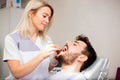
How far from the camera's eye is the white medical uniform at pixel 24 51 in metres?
1.00

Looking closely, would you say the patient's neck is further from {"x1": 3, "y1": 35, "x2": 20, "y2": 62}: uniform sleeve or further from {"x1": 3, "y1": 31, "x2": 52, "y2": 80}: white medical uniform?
{"x1": 3, "y1": 35, "x2": 20, "y2": 62}: uniform sleeve

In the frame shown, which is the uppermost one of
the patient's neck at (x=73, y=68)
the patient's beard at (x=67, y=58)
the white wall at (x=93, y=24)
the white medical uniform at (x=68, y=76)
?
the white wall at (x=93, y=24)

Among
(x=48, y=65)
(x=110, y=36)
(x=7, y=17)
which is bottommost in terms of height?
(x=48, y=65)

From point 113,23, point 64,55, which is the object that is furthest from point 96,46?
point 64,55

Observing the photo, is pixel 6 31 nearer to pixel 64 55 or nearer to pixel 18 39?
pixel 18 39

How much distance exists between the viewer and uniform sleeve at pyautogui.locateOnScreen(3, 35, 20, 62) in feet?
3.24

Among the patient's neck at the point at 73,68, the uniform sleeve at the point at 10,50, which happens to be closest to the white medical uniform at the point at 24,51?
the uniform sleeve at the point at 10,50

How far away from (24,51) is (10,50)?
74mm

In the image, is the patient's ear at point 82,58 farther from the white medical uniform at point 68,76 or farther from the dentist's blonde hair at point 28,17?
the dentist's blonde hair at point 28,17

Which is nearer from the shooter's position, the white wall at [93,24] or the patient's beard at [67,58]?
the patient's beard at [67,58]

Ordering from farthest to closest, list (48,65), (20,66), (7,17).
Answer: (7,17) < (48,65) < (20,66)

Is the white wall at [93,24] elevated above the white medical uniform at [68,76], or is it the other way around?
the white wall at [93,24]

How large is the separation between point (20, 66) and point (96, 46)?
0.53 m

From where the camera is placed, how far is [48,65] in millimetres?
1085
